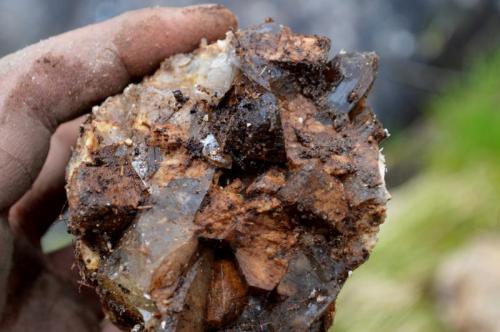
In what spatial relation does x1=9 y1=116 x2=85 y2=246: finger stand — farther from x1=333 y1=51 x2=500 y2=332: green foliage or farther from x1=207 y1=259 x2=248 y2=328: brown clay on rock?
x1=333 y1=51 x2=500 y2=332: green foliage

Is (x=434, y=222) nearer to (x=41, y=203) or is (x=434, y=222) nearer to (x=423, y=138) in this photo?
(x=423, y=138)

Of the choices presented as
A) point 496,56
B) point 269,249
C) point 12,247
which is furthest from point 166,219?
point 496,56

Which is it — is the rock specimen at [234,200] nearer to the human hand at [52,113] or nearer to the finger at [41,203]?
the human hand at [52,113]

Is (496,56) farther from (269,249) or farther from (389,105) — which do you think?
(269,249)

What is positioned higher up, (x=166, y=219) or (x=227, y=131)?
(x=227, y=131)

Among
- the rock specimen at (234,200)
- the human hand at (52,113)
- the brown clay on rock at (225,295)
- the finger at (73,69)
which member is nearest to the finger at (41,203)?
the human hand at (52,113)
